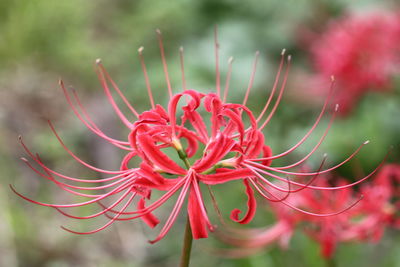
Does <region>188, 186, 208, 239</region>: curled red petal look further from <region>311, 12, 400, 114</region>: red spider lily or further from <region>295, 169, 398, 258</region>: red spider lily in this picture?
<region>311, 12, 400, 114</region>: red spider lily

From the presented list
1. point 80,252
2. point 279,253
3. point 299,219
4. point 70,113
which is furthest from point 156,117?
point 70,113

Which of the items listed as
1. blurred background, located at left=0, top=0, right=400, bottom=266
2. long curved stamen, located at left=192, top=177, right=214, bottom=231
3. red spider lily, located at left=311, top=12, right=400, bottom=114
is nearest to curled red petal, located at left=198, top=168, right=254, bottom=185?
long curved stamen, located at left=192, top=177, right=214, bottom=231

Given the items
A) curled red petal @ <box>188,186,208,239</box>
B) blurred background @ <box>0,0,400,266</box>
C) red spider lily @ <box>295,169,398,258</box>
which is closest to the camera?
curled red petal @ <box>188,186,208,239</box>

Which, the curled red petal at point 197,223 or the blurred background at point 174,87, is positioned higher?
the curled red petal at point 197,223

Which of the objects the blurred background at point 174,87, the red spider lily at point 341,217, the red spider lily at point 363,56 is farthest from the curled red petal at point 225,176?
the red spider lily at point 363,56

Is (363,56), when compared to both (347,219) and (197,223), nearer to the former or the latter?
(347,219)

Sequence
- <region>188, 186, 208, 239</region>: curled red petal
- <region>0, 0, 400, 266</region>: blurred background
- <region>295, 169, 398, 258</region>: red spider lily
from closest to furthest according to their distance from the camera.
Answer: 1. <region>188, 186, 208, 239</region>: curled red petal
2. <region>295, 169, 398, 258</region>: red spider lily
3. <region>0, 0, 400, 266</region>: blurred background

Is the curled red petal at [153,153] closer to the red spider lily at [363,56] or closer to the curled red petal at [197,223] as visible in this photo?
the curled red petal at [197,223]
